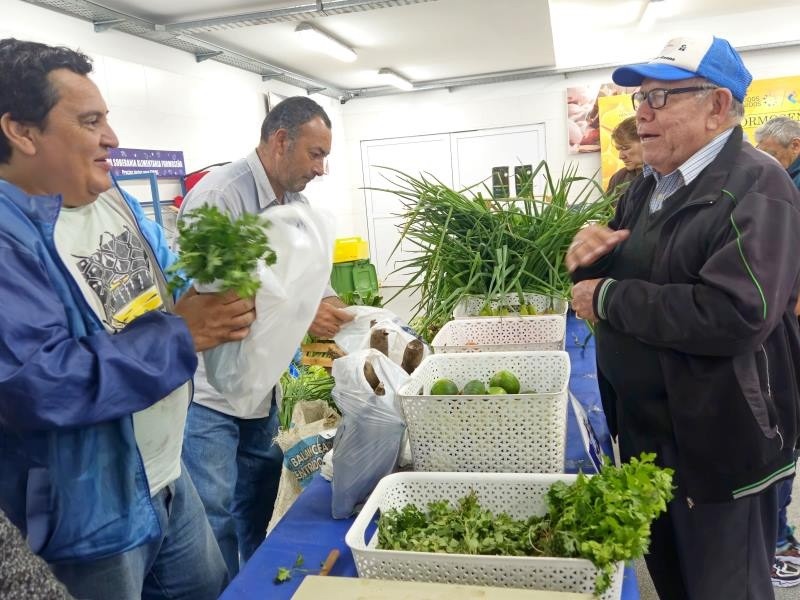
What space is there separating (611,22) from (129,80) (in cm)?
515

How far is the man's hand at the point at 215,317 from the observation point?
1116 millimetres

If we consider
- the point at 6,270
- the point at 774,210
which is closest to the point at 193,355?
the point at 6,270

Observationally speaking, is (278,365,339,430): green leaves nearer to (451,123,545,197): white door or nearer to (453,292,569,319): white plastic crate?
(453,292,569,319): white plastic crate

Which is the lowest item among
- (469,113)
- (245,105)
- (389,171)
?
(389,171)

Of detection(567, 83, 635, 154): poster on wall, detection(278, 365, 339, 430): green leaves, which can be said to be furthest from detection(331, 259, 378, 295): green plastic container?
detection(567, 83, 635, 154): poster on wall

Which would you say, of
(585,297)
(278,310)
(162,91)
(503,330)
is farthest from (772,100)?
(278,310)

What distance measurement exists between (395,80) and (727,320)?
22.9 ft

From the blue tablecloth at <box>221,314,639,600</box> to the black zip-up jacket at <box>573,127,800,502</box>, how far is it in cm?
25

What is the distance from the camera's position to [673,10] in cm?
658

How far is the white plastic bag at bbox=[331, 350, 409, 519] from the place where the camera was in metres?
1.37

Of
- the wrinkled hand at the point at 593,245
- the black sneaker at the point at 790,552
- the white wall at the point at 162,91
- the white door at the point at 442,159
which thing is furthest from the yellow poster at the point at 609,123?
the wrinkled hand at the point at 593,245

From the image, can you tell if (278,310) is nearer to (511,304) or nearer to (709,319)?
(709,319)

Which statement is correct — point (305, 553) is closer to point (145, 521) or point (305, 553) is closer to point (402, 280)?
point (145, 521)

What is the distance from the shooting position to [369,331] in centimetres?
163
